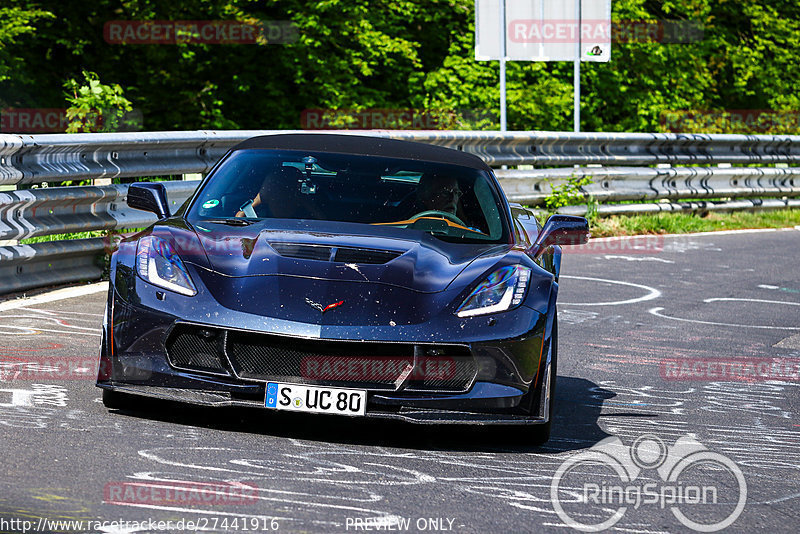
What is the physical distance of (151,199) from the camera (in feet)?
20.9

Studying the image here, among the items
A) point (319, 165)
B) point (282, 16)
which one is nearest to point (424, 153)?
point (319, 165)

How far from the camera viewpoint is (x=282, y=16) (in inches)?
1125

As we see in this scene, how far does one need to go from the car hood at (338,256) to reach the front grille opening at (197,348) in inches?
11.2

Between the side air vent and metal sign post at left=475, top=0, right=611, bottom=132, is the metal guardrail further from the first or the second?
the side air vent

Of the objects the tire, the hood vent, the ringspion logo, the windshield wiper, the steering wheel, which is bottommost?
the ringspion logo

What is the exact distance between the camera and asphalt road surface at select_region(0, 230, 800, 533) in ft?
13.2

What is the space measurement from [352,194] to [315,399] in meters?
1.62

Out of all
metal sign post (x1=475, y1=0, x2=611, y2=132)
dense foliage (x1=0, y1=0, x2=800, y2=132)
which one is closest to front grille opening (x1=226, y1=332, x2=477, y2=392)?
metal sign post (x1=475, y1=0, x2=611, y2=132)

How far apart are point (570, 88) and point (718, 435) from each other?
81.8 ft

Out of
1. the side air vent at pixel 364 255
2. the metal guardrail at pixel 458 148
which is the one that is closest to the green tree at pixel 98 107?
the metal guardrail at pixel 458 148

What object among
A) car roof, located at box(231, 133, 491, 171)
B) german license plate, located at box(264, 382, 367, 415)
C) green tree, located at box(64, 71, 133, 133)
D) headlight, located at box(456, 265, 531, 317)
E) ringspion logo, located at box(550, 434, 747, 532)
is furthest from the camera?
green tree, located at box(64, 71, 133, 133)

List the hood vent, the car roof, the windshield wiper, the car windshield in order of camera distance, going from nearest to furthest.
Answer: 1. the hood vent
2. the windshield wiper
3. the car windshield
4. the car roof

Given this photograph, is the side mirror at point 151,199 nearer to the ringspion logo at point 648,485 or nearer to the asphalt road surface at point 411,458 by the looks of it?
the asphalt road surface at point 411,458

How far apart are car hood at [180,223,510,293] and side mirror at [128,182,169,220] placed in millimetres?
663
